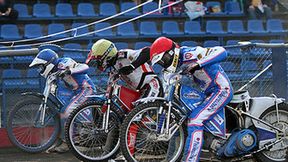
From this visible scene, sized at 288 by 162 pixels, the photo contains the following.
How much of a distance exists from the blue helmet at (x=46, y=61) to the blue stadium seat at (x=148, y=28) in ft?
24.1

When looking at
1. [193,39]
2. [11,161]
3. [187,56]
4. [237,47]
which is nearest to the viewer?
[187,56]

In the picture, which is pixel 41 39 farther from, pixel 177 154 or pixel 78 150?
pixel 177 154

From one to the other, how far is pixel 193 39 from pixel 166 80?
9.22 m

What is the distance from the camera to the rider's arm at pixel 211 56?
7009mm

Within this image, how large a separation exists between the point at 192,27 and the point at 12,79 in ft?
25.9

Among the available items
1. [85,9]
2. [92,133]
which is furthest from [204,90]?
[85,9]

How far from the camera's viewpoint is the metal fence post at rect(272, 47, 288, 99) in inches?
367

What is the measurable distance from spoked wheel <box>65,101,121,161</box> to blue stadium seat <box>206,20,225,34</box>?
891 centimetres

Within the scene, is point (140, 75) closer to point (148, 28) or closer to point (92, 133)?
point (92, 133)

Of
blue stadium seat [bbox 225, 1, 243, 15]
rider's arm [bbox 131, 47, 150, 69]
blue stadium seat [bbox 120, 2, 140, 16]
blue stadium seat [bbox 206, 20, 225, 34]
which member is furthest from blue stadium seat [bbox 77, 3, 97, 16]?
rider's arm [bbox 131, 47, 150, 69]

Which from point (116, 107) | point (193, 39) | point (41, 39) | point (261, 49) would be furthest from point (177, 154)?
point (193, 39)

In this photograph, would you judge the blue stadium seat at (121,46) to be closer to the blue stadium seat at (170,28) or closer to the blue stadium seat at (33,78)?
the blue stadium seat at (170,28)

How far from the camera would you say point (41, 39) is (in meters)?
14.7

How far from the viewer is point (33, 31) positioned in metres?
15.1
